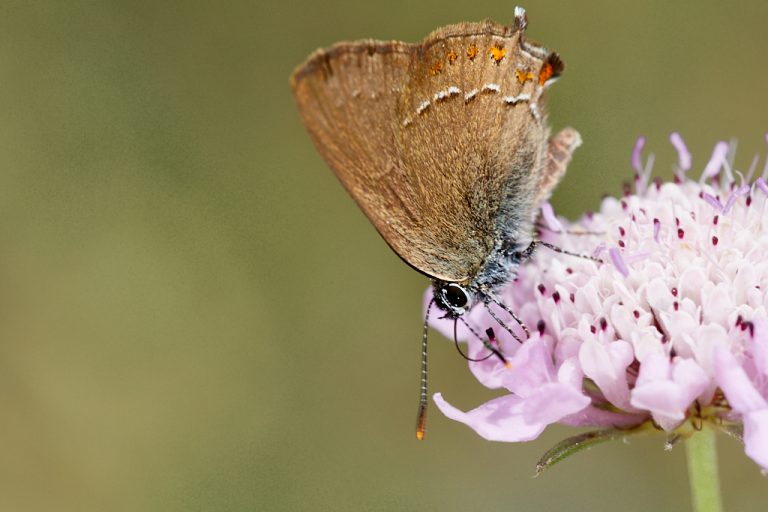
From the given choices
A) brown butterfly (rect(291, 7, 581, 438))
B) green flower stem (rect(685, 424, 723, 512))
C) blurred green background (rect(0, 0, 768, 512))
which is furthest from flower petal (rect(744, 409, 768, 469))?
blurred green background (rect(0, 0, 768, 512))

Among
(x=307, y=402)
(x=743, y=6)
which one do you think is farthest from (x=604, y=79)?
(x=307, y=402)

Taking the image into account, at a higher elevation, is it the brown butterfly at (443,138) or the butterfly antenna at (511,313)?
the brown butterfly at (443,138)

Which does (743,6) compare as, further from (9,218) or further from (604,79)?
(9,218)

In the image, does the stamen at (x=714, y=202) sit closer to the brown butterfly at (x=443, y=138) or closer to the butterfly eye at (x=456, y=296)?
the brown butterfly at (x=443, y=138)

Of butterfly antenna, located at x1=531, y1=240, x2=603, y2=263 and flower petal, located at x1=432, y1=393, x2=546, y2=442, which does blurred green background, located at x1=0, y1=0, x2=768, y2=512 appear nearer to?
butterfly antenna, located at x1=531, y1=240, x2=603, y2=263

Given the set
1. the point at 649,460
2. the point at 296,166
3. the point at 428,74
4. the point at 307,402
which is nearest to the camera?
the point at 428,74

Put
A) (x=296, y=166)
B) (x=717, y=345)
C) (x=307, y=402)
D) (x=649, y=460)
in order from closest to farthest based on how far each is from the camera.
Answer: (x=717, y=345) → (x=649, y=460) → (x=307, y=402) → (x=296, y=166)

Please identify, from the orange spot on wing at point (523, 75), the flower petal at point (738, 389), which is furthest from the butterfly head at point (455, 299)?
the flower petal at point (738, 389)
